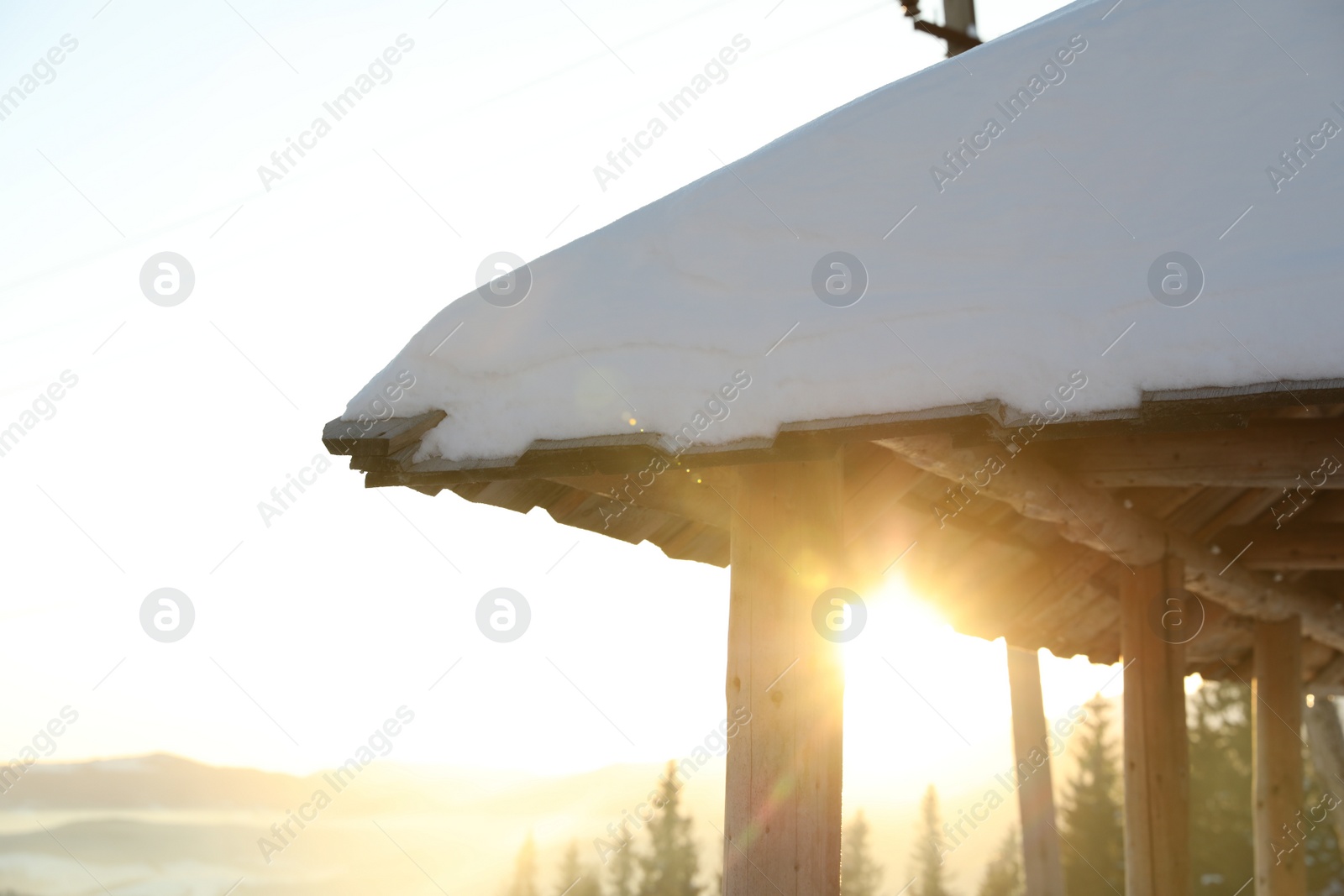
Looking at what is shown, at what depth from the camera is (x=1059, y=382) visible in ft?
7.74

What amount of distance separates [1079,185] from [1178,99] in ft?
1.68

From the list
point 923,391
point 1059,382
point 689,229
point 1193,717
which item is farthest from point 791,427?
point 1193,717

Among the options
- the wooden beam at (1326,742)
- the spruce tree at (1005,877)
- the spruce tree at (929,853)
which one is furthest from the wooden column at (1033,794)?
the spruce tree at (929,853)

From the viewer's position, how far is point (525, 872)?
60375mm

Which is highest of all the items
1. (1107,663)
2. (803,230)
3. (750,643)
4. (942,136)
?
(1107,663)

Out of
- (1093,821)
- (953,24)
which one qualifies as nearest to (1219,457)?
(953,24)

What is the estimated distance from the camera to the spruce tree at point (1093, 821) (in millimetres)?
30828

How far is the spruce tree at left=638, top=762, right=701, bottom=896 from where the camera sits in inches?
1836

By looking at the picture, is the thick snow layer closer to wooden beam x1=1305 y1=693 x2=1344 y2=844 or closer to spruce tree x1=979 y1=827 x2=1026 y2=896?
wooden beam x1=1305 y1=693 x2=1344 y2=844

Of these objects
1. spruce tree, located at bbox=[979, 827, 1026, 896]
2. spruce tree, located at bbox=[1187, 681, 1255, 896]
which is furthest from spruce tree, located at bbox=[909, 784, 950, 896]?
spruce tree, located at bbox=[1187, 681, 1255, 896]

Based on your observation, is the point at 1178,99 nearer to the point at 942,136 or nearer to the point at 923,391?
the point at 942,136

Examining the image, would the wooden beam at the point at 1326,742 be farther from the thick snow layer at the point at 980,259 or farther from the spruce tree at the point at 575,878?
the spruce tree at the point at 575,878

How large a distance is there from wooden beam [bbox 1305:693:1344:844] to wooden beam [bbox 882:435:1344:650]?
268cm

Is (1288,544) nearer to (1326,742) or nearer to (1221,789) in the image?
(1326,742)
